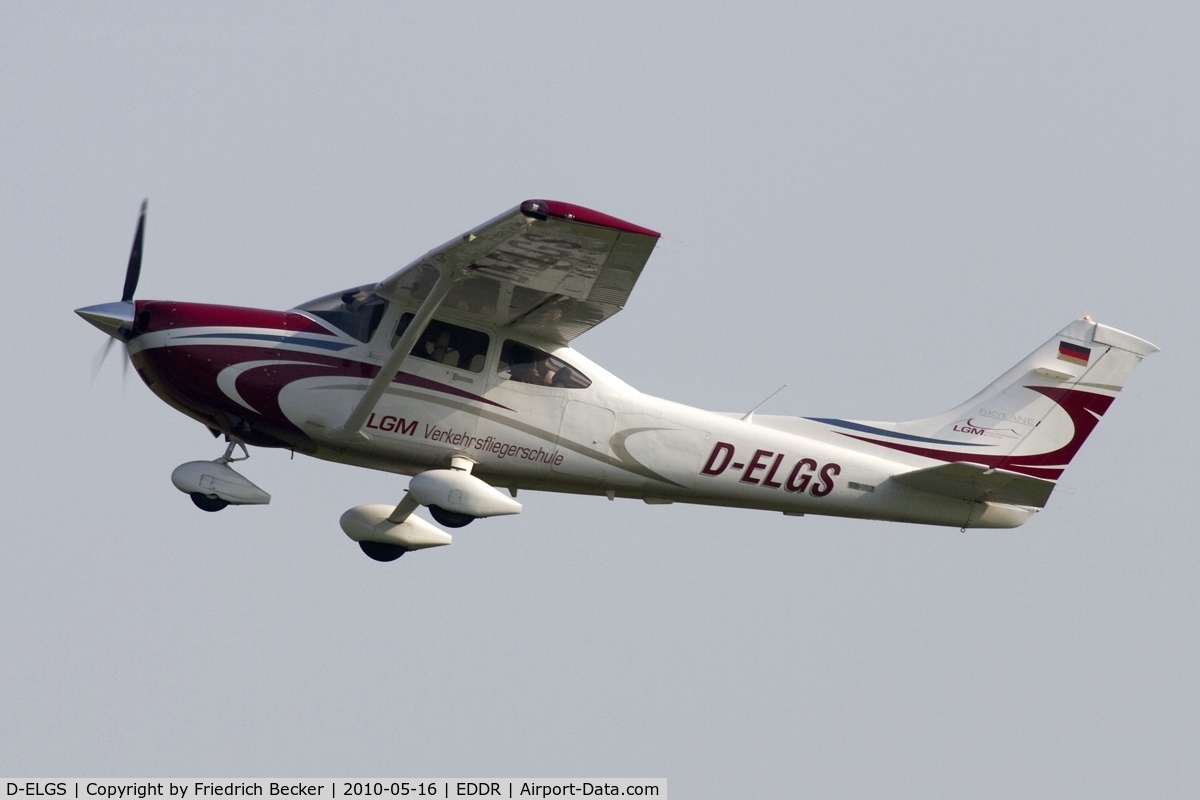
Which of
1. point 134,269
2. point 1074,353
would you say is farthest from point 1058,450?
point 134,269

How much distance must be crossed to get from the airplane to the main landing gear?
13mm

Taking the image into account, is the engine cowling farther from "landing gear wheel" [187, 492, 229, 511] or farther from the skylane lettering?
the skylane lettering

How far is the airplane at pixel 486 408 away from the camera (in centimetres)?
1333

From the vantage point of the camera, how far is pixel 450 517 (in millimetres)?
13484

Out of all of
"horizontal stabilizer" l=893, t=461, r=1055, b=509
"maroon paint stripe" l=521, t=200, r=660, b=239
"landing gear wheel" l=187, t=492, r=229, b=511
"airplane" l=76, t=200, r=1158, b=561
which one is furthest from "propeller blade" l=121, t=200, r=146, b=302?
"horizontal stabilizer" l=893, t=461, r=1055, b=509

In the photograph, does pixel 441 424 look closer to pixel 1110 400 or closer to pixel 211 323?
pixel 211 323

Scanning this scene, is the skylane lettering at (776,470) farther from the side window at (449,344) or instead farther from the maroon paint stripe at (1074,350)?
the maroon paint stripe at (1074,350)

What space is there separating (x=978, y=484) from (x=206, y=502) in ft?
22.9

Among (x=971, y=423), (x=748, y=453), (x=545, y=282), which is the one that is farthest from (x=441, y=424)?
(x=971, y=423)

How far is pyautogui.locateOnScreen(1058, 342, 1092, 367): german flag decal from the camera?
15.7m

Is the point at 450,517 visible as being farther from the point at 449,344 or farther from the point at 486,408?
the point at 449,344

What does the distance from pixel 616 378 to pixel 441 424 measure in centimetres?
172

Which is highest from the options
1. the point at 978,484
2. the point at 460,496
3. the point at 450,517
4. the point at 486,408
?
the point at 486,408

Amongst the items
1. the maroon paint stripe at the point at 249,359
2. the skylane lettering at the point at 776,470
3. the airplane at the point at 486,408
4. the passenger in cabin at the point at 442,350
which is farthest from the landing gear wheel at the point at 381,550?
the skylane lettering at the point at 776,470
